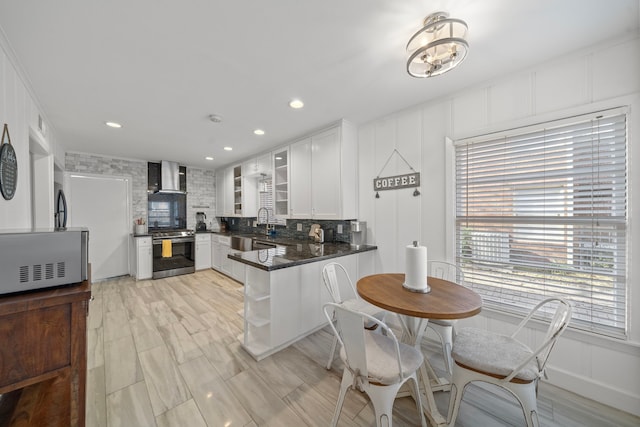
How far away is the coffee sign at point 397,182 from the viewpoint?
2.55 meters

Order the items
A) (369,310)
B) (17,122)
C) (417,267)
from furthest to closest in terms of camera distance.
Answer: (369,310) < (17,122) < (417,267)

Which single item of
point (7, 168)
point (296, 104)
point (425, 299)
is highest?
point (296, 104)

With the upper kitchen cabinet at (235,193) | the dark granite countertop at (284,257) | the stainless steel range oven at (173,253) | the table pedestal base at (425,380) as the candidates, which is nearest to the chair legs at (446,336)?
the table pedestal base at (425,380)

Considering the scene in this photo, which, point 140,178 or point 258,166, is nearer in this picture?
point 258,166

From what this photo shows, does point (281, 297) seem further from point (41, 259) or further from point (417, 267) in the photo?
point (41, 259)

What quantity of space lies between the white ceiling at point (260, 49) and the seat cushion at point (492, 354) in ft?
6.60

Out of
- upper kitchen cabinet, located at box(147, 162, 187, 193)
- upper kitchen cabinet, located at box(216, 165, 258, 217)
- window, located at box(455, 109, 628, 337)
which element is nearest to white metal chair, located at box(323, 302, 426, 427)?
window, located at box(455, 109, 628, 337)

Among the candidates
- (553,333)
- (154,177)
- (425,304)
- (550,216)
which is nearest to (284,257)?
(425,304)

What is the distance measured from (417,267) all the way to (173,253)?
4827 millimetres

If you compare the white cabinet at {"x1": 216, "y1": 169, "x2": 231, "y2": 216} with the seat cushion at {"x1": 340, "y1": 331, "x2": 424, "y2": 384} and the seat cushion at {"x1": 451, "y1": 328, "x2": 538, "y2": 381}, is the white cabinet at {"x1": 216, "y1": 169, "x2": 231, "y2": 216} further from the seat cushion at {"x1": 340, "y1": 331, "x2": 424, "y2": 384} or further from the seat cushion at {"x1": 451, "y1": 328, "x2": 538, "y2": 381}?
the seat cushion at {"x1": 451, "y1": 328, "x2": 538, "y2": 381}

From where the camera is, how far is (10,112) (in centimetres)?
163

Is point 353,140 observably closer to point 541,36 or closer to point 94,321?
point 541,36

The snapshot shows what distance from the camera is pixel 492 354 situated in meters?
1.36

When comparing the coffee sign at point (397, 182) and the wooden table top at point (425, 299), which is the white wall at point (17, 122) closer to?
the wooden table top at point (425, 299)
